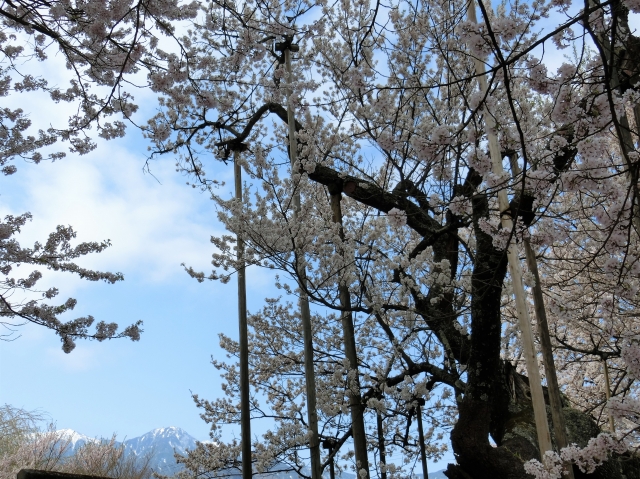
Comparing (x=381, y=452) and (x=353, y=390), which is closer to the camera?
(x=353, y=390)

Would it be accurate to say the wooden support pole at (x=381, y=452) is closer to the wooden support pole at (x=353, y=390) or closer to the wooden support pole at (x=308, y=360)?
the wooden support pole at (x=353, y=390)

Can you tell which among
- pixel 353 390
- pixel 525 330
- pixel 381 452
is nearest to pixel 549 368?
pixel 525 330

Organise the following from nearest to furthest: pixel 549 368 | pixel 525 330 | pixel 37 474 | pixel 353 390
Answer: pixel 37 474
pixel 525 330
pixel 549 368
pixel 353 390

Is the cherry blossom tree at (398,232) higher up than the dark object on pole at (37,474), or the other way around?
the cherry blossom tree at (398,232)


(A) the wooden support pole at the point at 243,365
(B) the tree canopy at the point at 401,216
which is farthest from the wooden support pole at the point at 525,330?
(A) the wooden support pole at the point at 243,365

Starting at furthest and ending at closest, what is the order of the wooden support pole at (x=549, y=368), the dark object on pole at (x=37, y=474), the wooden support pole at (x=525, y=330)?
the wooden support pole at (x=549, y=368), the wooden support pole at (x=525, y=330), the dark object on pole at (x=37, y=474)

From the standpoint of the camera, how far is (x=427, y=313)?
6.07 m

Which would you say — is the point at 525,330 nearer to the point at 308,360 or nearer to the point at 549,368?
the point at 549,368

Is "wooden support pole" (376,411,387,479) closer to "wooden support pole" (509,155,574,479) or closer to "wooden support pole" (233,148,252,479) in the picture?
"wooden support pole" (233,148,252,479)

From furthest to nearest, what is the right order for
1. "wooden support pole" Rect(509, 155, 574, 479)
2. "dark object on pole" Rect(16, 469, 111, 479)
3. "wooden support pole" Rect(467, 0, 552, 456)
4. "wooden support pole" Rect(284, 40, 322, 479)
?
"wooden support pole" Rect(284, 40, 322, 479) < "wooden support pole" Rect(509, 155, 574, 479) < "wooden support pole" Rect(467, 0, 552, 456) < "dark object on pole" Rect(16, 469, 111, 479)

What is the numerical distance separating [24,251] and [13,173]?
0.81 meters

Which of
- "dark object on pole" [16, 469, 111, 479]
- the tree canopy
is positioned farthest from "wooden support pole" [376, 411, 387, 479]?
"dark object on pole" [16, 469, 111, 479]

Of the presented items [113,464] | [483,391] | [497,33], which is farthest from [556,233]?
[113,464]

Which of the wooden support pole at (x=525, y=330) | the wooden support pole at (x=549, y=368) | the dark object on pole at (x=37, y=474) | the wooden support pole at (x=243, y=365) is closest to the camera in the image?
the dark object on pole at (x=37, y=474)
